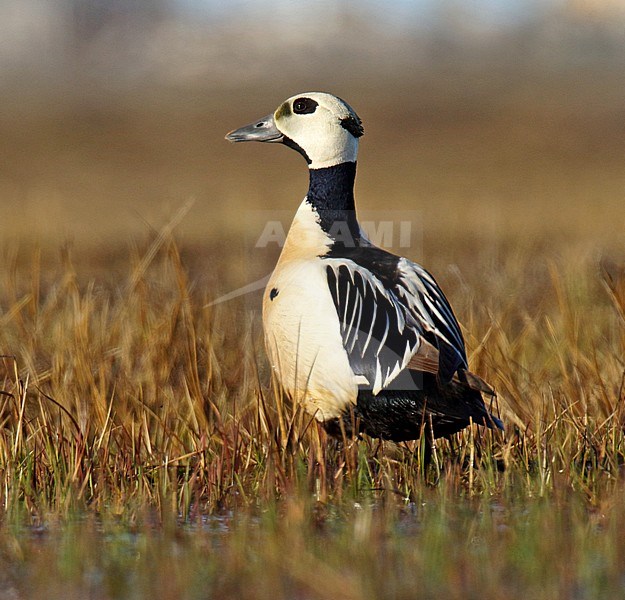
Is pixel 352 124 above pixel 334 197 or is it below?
above

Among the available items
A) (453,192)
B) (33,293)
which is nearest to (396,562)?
(33,293)

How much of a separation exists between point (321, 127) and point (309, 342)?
2.83 feet

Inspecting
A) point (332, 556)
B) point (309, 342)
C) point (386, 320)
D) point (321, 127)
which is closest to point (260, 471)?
point (309, 342)

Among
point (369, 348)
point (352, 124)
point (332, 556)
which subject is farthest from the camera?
point (352, 124)

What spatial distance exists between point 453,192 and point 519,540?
1353cm

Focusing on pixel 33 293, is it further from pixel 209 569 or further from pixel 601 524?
pixel 601 524

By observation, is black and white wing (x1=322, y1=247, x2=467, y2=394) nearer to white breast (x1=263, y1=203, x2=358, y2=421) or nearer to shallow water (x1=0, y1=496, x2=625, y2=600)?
white breast (x1=263, y1=203, x2=358, y2=421)

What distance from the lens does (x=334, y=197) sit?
442cm

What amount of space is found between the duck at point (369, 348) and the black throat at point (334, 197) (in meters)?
0.16

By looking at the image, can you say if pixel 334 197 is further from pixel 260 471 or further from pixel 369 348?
pixel 260 471

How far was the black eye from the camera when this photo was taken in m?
4.39

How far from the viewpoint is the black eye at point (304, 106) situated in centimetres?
439

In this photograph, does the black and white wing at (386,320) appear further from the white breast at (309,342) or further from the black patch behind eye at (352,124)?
the black patch behind eye at (352,124)

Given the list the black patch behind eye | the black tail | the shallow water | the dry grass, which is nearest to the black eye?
the black patch behind eye
